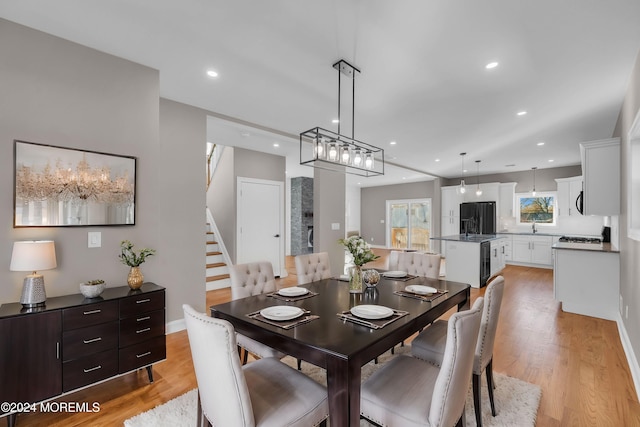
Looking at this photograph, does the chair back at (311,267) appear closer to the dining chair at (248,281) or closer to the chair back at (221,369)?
the dining chair at (248,281)

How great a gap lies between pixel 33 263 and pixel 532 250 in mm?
9184

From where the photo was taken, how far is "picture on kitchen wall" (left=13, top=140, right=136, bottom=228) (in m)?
2.13

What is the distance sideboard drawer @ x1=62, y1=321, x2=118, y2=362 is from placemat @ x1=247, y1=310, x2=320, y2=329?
1.19 m

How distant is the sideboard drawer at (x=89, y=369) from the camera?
1997 millimetres

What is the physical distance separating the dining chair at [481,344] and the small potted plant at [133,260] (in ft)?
7.23

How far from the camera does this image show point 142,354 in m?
2.34

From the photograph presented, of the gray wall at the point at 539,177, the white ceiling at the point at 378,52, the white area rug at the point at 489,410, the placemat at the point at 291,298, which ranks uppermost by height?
the white ceiling at the point at 378,52

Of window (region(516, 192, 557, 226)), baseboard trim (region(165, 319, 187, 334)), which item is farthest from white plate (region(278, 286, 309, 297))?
window (region(516, 192, 557, 226))

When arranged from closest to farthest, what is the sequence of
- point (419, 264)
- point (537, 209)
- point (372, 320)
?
point (372, 320) → point (419, 264) → point (537, 209)

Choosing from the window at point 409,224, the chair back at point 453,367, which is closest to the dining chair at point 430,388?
the chair back at point 453,367

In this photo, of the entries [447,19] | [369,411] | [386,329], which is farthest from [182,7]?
[369,411]

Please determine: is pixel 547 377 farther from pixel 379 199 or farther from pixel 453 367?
pixel 379 199

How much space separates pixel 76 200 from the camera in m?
2.34

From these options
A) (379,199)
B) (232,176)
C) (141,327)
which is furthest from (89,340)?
(379,199)
